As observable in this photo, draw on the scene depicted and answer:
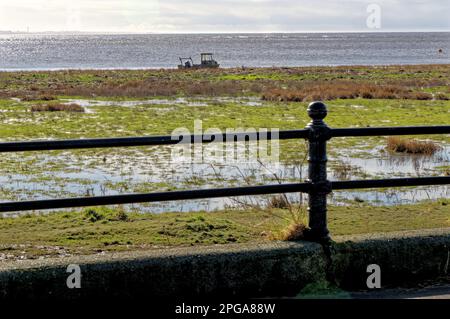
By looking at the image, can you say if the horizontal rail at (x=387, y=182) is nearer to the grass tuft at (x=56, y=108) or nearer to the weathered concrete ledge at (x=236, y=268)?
the weathered concrete ledge at (x=236, y=268)

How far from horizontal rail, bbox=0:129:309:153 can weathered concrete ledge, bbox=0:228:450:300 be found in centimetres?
84

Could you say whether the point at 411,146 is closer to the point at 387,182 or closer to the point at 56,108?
the point at 387,182

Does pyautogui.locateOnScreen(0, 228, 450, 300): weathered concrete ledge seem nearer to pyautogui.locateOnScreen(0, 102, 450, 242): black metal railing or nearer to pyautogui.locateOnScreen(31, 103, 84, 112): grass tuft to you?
pyautogui.locateOnScreen(0, 102, 450, 242): black metal railing

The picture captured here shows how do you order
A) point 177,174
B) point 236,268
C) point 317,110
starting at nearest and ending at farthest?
point 236,268, point 317,110, point 177,174

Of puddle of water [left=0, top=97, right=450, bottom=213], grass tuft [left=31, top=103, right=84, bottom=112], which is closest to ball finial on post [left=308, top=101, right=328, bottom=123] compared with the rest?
puddle of water [left=0, top=97, right=450, bottom=213]

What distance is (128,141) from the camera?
541 cm

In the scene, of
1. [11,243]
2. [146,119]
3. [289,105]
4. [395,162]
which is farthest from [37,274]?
[289,105]

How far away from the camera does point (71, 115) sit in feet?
96.6

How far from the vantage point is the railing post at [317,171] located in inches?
219

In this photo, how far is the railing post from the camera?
18.2ft

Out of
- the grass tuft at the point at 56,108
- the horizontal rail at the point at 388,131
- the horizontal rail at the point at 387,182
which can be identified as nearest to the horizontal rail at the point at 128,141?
the horizontal rail at the point at 388,131

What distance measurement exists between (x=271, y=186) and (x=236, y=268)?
2.32 ft

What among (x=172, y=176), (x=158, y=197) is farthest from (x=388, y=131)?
(x=172, y=176)
